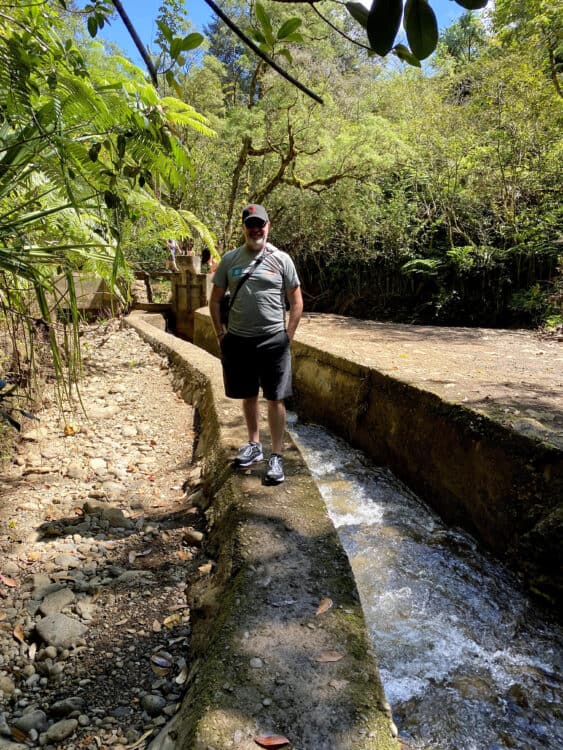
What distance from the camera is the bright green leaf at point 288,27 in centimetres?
96

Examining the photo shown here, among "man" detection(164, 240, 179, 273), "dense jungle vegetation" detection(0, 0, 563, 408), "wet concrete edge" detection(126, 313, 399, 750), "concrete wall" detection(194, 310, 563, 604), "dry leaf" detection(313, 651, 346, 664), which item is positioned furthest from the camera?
"man" detection(164, 240, 179, 273)

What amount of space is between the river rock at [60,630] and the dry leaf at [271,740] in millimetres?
1059

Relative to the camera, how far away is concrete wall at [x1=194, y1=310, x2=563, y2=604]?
9.19ft

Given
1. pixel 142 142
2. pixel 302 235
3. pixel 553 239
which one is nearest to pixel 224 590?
pixel 142 142

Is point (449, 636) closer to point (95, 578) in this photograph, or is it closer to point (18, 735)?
point (95, 578)

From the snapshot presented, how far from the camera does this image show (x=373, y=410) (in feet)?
15.8

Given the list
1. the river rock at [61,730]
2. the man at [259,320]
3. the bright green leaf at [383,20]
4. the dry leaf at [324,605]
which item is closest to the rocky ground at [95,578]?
the river rock at [61,730]

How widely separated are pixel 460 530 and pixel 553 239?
22.3 ft

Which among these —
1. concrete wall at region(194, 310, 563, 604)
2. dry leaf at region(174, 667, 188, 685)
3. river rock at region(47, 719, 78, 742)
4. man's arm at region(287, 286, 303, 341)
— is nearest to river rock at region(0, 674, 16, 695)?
river rock at region(47, 719, 78, 742)

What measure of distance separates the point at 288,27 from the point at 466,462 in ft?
10.2

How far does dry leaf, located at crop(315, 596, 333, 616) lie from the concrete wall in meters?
1.47

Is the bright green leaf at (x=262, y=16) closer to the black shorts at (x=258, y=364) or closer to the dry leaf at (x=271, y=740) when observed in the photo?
the dry leaf at (x=271, y=740)

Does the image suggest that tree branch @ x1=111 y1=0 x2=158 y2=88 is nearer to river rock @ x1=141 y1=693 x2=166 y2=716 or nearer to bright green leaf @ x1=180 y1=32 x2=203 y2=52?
bright green leaf @ x1=180 y1=32 x2=203 y2=52

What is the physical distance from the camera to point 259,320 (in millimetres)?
3012
